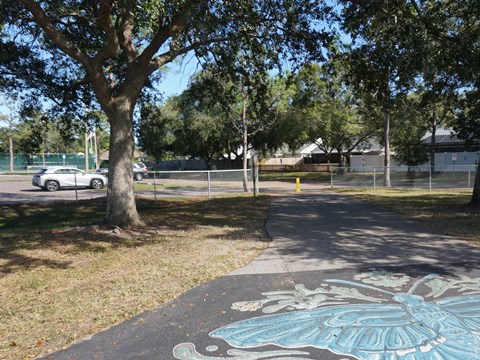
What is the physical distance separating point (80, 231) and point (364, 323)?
6982 millimetres

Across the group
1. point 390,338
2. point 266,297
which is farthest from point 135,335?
point 390,338

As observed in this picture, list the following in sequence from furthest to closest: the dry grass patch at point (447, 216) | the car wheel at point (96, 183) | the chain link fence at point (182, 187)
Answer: the car wheel at point (96, 183) → the chain link fence at point (182, 187) → the dry grass patch at point (447, 216)

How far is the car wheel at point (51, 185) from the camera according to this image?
23.5 m

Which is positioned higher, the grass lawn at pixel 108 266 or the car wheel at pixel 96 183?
the car wheel at pixel 96 183

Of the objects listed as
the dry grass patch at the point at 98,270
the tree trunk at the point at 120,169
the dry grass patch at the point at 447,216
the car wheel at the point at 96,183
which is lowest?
the dry grass patch at the point at 98,270

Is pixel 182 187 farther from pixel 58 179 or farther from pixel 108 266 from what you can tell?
pixel 108 266

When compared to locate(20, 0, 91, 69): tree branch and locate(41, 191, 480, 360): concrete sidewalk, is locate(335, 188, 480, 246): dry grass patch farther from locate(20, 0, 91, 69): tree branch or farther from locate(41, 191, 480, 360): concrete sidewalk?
locate(20, 0, 91, 69): tree branch

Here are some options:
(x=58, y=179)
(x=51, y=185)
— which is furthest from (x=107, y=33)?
(x=51, y=185)

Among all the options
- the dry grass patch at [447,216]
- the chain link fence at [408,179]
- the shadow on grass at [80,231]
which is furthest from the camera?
the chain link fence at [408,179]

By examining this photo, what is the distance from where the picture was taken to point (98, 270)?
20.0 feet

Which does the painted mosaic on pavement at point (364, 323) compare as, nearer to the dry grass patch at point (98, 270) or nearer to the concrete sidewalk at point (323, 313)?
the concrete sidewalk at point (323, 313)

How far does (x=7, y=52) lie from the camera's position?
35.9 feet

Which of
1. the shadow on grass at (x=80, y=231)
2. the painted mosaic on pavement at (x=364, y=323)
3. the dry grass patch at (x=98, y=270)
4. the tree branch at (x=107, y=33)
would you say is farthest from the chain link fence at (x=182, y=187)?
the painted mosaic on pavement at (x=364, y=323)

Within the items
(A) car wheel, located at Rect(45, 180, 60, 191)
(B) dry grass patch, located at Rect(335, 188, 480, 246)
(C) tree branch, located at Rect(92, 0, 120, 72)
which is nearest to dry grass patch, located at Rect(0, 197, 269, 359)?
(C) tree branch, located at Rect(92, 0, 120, 72)
